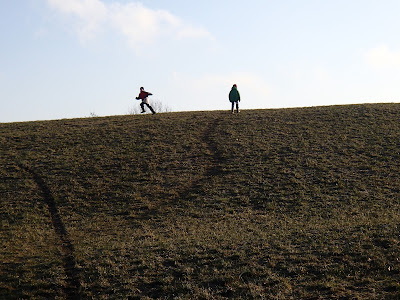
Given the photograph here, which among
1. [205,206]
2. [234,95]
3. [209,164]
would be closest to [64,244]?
[205,206]

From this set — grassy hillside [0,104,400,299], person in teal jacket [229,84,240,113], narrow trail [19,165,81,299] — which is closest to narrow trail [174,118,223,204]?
grassy hillside [0,104,400,299]

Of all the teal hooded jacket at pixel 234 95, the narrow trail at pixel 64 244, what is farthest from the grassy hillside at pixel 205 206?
the teal hooded jacket at pixel 234 95

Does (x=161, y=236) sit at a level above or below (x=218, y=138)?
below

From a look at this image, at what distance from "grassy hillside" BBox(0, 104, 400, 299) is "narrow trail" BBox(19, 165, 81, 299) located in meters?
0.06

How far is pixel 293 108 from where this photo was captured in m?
41.4

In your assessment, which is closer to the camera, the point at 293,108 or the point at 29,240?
the point at 29,240

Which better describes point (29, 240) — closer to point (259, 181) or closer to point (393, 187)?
point (259, 181)

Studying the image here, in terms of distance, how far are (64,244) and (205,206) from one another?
693cm

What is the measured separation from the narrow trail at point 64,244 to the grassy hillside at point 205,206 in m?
0.06

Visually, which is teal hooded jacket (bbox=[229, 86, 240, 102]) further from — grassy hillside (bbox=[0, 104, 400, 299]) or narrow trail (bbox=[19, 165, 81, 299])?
narrow trail (bbox=[19, 165, 81, 299])

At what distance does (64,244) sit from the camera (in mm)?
17203

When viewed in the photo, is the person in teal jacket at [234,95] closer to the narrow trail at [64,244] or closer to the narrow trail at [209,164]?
the narrow trail at [209,164]

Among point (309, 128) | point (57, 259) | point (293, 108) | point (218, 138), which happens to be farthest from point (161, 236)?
point (293, 108)

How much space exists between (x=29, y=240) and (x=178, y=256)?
6604 mm
